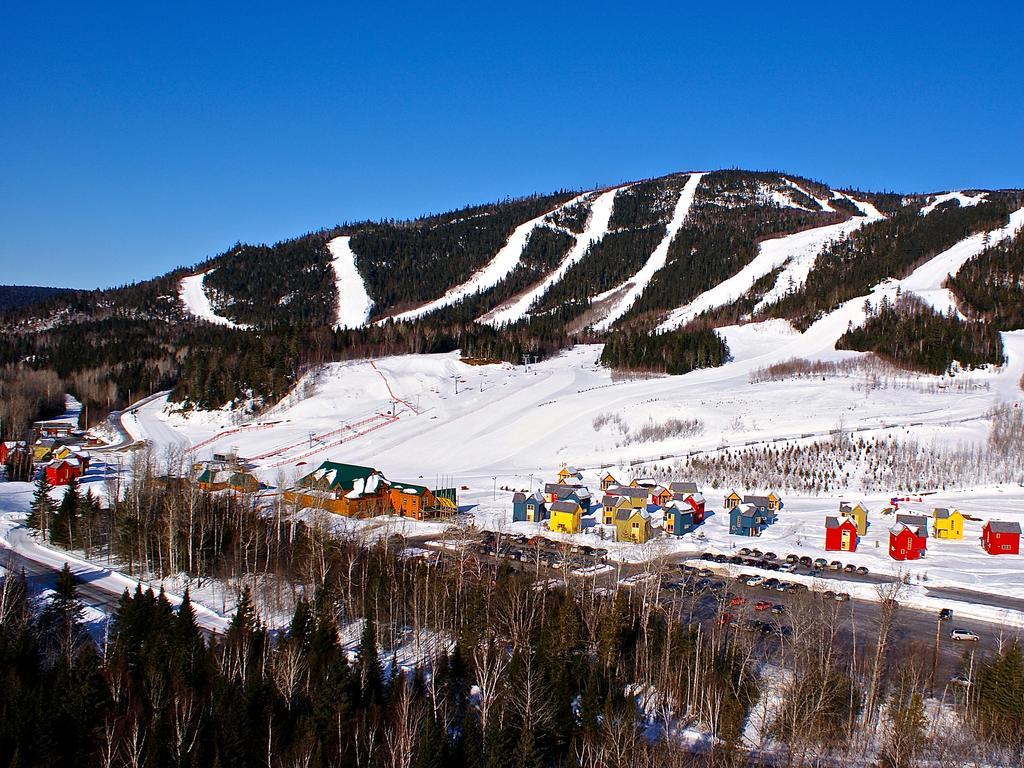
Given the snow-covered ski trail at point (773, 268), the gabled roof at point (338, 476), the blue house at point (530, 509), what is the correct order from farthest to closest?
the snow-covered ski trail at point (773, 268) → the gabled roof at point (338, 476) → the blue house at point (530, 509)

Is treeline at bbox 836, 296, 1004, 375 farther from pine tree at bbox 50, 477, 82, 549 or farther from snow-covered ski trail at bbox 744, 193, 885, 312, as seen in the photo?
pine tree at bbox 50, 477, 82, 549

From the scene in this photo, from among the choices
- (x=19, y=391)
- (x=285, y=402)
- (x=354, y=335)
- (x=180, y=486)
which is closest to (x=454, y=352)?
(x=354, y=335)

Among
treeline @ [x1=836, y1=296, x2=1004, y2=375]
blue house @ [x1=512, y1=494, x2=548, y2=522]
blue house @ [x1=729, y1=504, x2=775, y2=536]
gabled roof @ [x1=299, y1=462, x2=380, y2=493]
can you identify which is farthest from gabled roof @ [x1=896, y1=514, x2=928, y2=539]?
treeline @ [x1=836, y1=296, x2=1004, y2=375]

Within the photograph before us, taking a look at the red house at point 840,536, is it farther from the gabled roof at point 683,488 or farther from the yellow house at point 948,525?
the gabled roof at point 683,488

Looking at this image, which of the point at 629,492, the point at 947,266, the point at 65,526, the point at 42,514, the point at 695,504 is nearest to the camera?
the point at 65,526

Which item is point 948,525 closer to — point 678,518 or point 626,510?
point 678,518

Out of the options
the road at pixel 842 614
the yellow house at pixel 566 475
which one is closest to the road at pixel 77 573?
the road at pixel 842 614

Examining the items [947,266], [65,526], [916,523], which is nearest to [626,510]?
[916,523]
